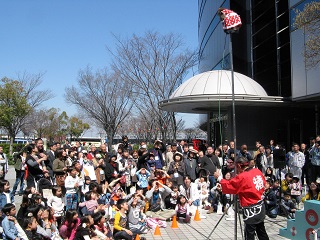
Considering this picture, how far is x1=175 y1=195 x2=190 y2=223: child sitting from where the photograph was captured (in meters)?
9.37

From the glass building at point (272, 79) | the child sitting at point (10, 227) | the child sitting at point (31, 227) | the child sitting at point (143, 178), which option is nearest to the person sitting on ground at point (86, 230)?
the child sitting at point (31, 227)

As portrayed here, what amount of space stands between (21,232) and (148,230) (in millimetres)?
3291

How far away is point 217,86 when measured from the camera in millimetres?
17469

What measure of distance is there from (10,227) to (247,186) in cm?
404

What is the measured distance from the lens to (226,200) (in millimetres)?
10422

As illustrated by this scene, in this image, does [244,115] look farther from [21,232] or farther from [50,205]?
[21,232]

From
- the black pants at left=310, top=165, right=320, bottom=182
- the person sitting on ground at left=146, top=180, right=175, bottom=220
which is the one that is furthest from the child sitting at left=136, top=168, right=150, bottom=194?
the black pants at left=310, top=165, right=320, bottom=182

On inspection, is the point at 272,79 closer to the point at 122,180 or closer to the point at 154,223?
the point at 122,180

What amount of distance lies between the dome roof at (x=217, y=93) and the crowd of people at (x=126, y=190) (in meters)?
3.78

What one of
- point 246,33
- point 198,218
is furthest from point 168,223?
A: point 246,33

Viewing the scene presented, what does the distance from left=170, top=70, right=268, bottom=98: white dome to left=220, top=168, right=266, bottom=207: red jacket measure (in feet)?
36.7

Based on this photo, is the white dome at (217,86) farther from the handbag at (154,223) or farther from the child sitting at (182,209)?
the handbag at (154,223)

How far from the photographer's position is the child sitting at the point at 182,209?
30.7ft

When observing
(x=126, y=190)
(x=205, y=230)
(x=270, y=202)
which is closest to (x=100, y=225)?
(x=205, y=230)
